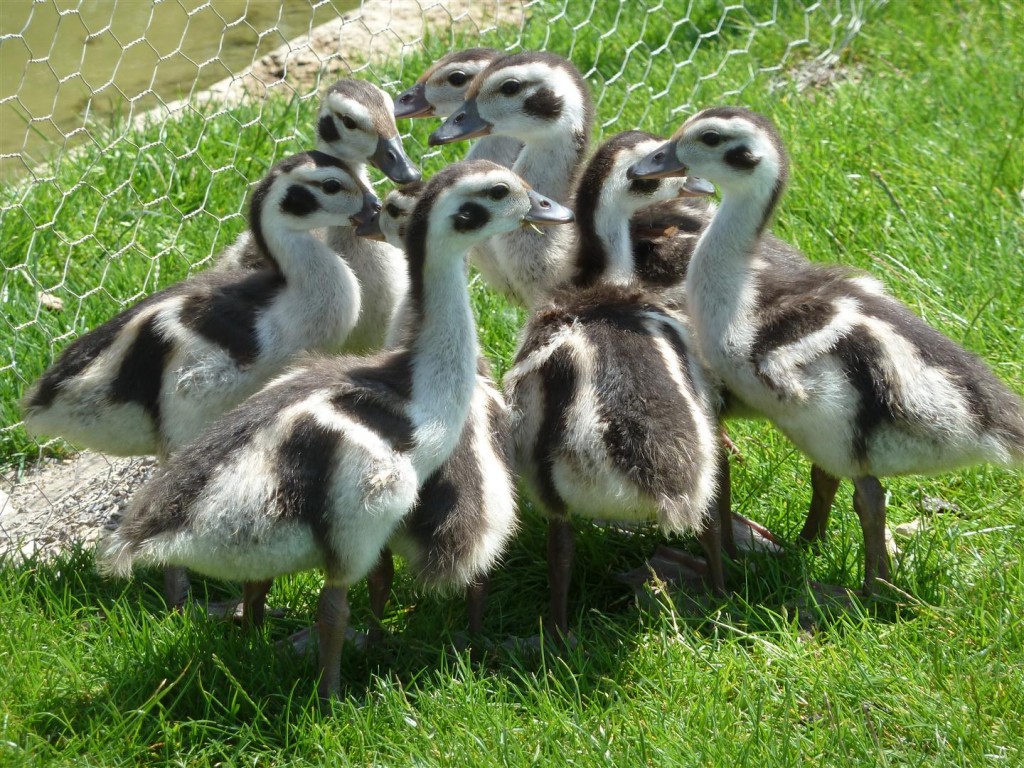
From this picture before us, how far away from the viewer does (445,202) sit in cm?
431

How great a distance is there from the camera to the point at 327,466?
3934 mm

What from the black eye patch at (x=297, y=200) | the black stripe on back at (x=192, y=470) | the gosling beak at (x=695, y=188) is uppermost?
the gosling beak at (x=695, y=188)

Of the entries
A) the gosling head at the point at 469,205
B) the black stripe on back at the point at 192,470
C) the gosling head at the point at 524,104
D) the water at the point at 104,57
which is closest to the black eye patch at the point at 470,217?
the gosling head at the point at 469,205

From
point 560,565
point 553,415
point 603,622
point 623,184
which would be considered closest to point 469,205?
point 553,415

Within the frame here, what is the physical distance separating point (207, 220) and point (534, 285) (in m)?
1.97

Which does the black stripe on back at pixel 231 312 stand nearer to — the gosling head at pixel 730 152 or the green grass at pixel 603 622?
the green grass at pixel 603 622

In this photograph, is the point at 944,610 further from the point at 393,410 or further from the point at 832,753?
the point at 393,410

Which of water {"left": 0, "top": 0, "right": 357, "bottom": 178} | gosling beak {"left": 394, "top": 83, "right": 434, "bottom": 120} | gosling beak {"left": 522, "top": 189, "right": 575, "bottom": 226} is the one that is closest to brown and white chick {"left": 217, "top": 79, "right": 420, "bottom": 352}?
gosling beak {"left": 394, "top": 83, "right": 434, "bottom": 120}

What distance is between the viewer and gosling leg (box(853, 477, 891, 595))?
14.6 ft

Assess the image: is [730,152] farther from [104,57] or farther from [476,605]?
[104,57]

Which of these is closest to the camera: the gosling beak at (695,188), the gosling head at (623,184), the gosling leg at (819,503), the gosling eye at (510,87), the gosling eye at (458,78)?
the gosling leg at (819,503)

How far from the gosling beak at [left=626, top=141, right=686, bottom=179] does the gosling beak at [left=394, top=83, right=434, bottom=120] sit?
160 cm

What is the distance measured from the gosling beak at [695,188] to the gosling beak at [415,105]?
151 centimetres

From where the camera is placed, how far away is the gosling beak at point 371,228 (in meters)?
5.06
